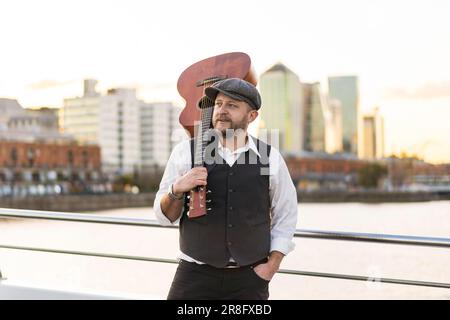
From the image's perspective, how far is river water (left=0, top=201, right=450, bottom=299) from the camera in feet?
11.7

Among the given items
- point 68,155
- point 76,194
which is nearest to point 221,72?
point 76,194

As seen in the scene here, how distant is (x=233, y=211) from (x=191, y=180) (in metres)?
0.15

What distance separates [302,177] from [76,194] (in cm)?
2236

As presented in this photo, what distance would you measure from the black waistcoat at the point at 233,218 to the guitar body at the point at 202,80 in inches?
4.3

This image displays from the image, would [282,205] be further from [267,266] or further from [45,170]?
[45,170]

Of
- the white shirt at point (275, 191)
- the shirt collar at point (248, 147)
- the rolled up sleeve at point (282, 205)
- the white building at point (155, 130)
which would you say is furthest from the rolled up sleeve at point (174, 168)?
the white building at point (155, 130)

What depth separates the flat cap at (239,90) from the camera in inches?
76.7

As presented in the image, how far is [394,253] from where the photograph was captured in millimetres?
29344

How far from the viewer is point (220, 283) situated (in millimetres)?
1977

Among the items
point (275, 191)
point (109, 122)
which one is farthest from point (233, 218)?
point (109, 122)

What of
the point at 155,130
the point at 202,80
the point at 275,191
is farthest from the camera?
the point at 155,130

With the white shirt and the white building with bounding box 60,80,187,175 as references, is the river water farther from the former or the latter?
the white building with bounding box 60,80,187,175

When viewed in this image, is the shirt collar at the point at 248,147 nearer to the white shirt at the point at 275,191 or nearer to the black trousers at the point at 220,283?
the white shirt at the point at 275,191
